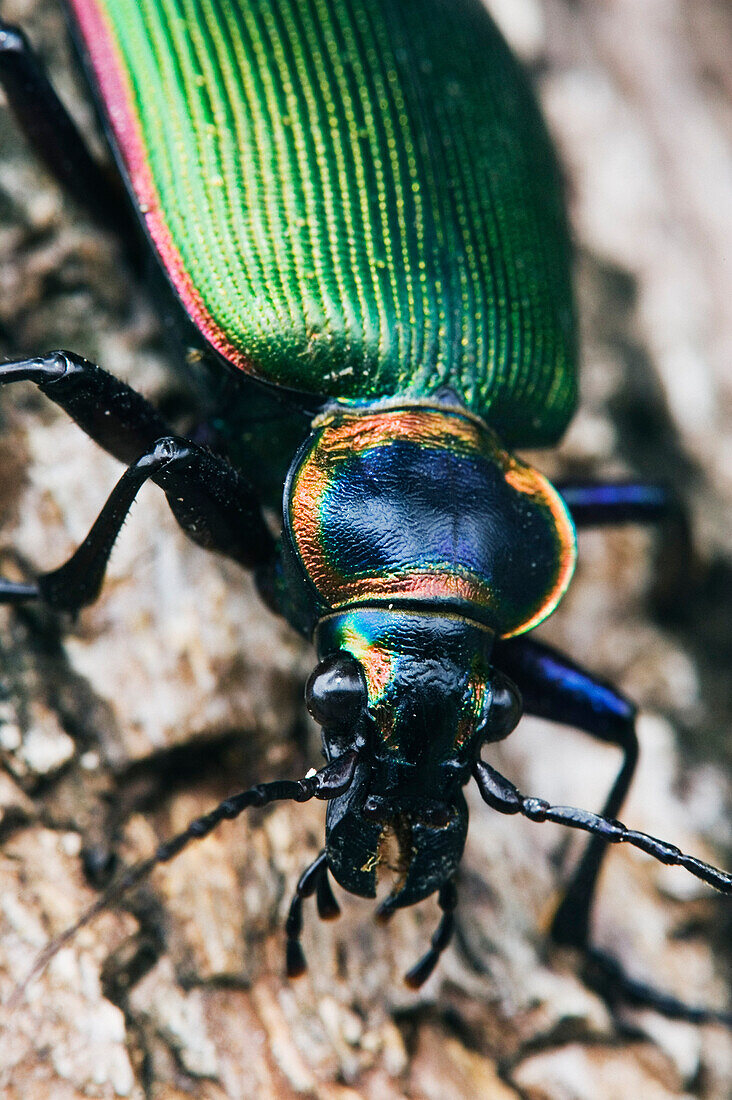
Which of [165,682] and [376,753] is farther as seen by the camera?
[165,682]

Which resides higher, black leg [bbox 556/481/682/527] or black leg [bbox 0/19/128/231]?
black leg [bbox 0/19/128/231]

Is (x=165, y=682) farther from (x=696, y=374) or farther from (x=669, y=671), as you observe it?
(x=696, y=374)

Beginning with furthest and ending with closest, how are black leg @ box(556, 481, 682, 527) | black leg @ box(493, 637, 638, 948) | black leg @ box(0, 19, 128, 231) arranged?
black leg @ box(556, 481, 682, 527)
black leg @ box(0, 19, 128, 231)
black leg @ box(493, 637, 638, 948)

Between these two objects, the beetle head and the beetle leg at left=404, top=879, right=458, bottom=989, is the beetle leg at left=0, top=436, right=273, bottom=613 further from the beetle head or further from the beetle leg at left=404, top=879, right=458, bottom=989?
the beetle leg at left=404, top=879, right=458, bottom=989

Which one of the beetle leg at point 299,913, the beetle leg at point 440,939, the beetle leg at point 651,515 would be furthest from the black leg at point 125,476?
the beetle leg at point 651,515

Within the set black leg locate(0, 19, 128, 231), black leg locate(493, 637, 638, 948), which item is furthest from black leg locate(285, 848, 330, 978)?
black leg locate(0, 19, 128, 231)

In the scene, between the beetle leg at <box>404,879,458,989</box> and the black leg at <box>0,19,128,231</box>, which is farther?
the black leg at <box>0,19,128,231</box>

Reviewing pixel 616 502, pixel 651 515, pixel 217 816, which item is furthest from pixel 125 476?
pixel 651 515

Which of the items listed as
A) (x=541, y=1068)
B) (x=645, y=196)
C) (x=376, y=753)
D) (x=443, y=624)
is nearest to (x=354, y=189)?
(x=443, y=624)

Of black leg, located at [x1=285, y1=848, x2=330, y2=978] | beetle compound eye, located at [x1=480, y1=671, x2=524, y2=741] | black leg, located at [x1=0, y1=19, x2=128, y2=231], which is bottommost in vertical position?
black leg, located at [x1=285, y1=848, x2=330, y2=978]
